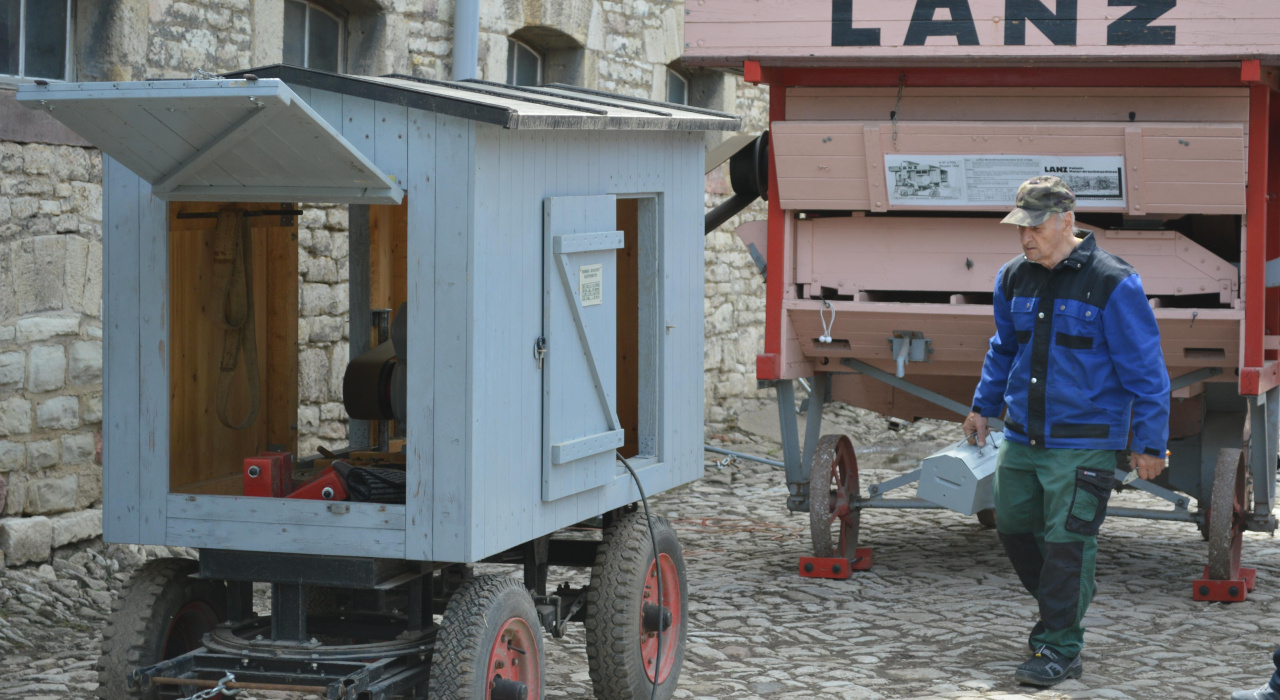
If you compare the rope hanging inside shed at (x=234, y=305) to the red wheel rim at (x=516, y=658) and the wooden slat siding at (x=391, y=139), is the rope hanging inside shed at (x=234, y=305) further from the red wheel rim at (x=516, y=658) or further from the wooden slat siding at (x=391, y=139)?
the red wheel rim at (x=516, y=658)

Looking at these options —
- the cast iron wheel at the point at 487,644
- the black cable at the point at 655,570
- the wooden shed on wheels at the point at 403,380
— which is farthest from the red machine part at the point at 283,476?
the black cable at the point at 655,570

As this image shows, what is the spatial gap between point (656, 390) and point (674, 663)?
2.95 ft

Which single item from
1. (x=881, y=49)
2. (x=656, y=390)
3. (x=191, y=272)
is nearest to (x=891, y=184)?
(x=881, y=49)

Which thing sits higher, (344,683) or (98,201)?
(98,201)

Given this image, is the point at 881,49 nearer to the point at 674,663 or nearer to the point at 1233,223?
the point at 1233,223

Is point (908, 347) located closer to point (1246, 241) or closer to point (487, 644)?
point (1246, 241)

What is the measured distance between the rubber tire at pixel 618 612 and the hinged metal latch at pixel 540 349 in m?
0.82

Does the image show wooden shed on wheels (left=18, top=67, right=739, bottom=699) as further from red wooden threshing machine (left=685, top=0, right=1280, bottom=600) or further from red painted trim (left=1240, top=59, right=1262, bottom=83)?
red painted trim (left=1240, top=59, right=1262, bottom=83)

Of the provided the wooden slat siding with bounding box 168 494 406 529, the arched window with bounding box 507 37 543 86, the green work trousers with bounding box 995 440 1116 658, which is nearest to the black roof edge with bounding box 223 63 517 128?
the wooden slat siding with bounding box 168 494 406 529

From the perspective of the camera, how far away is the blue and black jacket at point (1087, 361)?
521 cm

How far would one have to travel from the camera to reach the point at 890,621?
6.41m

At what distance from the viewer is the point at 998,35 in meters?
6.42

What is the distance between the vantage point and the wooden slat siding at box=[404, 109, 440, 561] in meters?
4.06

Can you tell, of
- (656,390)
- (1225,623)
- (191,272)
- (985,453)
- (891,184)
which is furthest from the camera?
(891,184)
